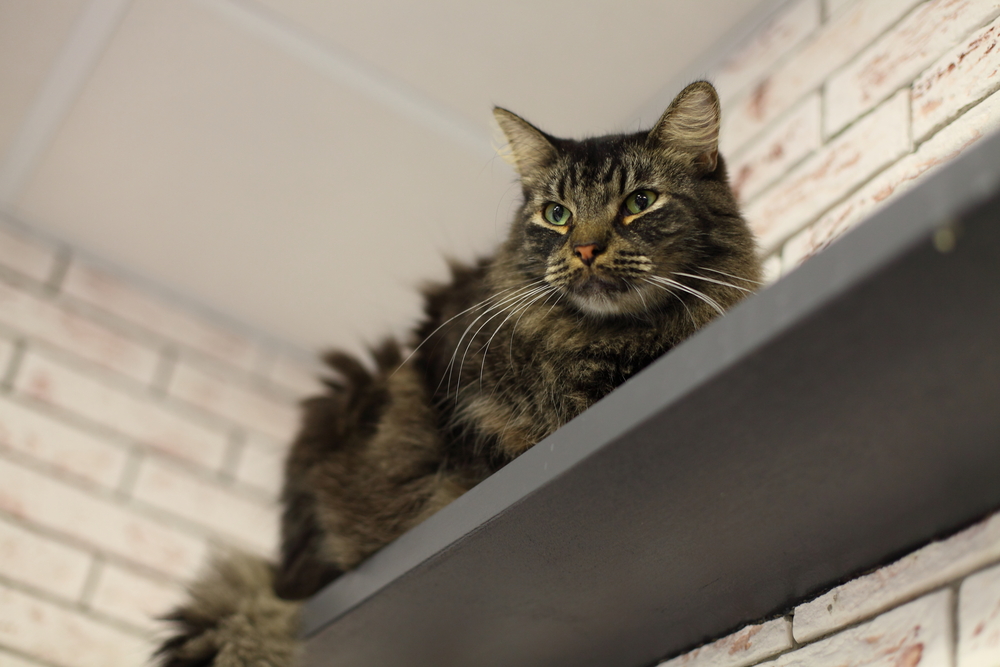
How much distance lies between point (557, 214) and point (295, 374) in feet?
4.32

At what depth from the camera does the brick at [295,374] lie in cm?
244

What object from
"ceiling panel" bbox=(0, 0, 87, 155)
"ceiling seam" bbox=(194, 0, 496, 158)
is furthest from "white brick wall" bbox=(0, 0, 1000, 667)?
"ceiling seam" bbox=(194, 0, 496, 158)

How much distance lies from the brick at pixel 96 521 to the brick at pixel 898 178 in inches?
56.6

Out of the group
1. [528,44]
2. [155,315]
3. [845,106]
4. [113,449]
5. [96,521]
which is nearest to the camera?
[845,106]

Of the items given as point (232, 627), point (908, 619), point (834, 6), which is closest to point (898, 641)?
point (908, 619)

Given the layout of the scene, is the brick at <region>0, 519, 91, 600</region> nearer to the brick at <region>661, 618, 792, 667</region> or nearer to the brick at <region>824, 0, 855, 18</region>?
the brick at <region>661, 618, 792, 667</region>

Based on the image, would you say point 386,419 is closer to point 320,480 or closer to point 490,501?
point 320,480

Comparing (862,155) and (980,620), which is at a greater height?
(862,155)

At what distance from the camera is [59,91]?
1877 millimetres

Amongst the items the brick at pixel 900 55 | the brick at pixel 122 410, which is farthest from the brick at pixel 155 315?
the brick at pixel 900 55

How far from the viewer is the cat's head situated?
118 centimetres

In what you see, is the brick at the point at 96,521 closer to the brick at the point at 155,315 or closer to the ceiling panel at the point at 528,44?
the brick at the point at 155,315

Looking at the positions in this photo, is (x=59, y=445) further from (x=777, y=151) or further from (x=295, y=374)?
(x=777, y=151)

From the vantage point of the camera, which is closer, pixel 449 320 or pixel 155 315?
pixel 449 320
